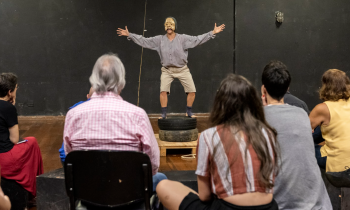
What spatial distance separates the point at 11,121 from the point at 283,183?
1947 millimetres

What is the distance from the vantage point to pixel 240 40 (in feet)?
24.8

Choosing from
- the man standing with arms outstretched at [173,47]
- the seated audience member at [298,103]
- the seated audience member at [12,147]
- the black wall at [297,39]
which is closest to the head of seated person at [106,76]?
the seated audience member at [12,147]

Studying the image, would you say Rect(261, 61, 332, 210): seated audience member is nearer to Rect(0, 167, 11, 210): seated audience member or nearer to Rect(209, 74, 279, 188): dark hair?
Rect(209, 74, 279, 188): dark hair

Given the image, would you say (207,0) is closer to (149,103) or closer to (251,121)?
(149,103)

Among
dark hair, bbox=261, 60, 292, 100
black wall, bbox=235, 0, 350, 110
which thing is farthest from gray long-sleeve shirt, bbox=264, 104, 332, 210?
black wall, bbox=235, 0, 350, 110

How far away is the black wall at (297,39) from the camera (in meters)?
7.53

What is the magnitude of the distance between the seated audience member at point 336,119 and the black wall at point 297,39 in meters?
5.03

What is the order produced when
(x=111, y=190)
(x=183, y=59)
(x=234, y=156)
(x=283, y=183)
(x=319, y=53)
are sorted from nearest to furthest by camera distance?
(x=234, y=156) → (x=111, y=190) → (x=283, y=183) → (x=183, y=59) → (x=319, y=53)

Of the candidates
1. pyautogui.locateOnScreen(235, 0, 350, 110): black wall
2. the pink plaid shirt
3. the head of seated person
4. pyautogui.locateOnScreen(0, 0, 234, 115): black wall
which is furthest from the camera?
pyautogui.locateOnScreen(235, 0, 350, 110): black wall

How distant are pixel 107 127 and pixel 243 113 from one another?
631 millimetres

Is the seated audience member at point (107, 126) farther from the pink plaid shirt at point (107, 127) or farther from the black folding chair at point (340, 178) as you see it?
the black folding chair at point (340, 178)

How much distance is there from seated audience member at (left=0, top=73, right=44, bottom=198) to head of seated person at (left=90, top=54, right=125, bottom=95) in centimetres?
116

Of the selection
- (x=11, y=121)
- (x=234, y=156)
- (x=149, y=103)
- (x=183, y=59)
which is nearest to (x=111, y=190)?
(x=234, y=156)

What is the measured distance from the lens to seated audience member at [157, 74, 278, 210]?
59.9 inches
